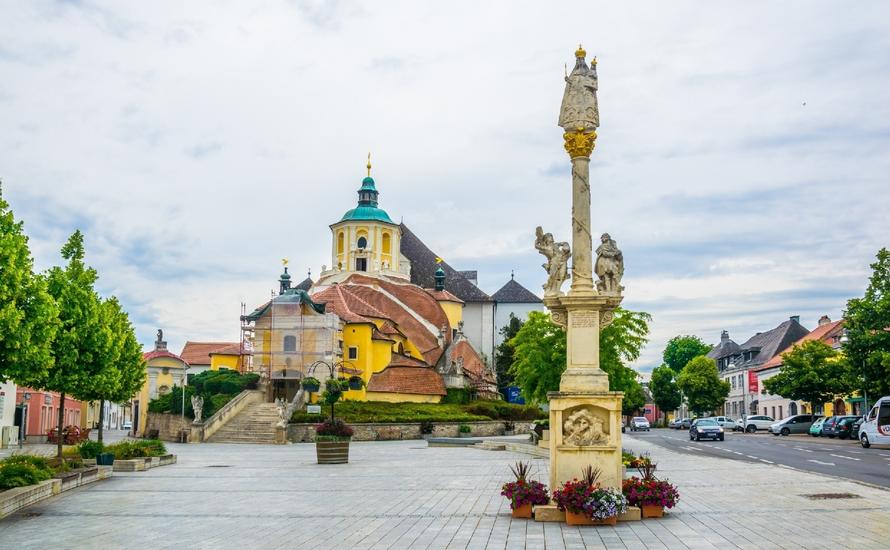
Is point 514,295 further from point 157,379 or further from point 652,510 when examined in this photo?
point 652,510

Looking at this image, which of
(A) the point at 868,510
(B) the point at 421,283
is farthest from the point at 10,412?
(B) the point at 421,283

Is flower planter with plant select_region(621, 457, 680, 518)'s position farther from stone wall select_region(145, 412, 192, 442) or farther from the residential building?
the residential building

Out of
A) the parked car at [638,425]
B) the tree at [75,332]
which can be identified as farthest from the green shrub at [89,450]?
the parked car at [638,425]

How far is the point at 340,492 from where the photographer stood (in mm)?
19719

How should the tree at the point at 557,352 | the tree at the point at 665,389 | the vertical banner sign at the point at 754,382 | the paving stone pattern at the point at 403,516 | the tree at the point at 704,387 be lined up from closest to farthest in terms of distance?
the paving stone pattern at the point at 403,516 → the tree at the point at 557,352 → the vertical banner sign at the point at 754,382 → the tree at the point at 704,387 → the tree at the point at 665,389

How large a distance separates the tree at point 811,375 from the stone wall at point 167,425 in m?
39.9

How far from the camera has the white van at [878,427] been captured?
132 ft

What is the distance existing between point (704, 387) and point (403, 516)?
8401cm

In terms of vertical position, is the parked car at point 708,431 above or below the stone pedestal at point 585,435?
below

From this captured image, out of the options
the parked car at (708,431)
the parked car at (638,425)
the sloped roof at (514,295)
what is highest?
the sloped roof at (514,295)

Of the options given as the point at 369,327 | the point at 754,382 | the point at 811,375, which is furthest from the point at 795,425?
the point at 369,327

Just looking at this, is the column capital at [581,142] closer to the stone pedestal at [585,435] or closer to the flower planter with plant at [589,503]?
the stone pedestal at [585,435]

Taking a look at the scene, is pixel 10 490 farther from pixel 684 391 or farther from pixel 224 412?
pixel 684 391

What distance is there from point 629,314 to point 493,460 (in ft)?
28.7
